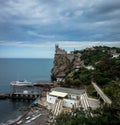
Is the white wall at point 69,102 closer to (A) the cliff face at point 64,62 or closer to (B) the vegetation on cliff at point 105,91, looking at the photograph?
(B) the vegetation on cliff at point 105,91

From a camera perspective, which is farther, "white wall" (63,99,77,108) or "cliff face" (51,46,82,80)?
"cliff face" (51,46,82,80)

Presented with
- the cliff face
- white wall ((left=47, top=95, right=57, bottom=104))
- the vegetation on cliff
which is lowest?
white wall ((left=47, top=95, right=57, bottom=104))

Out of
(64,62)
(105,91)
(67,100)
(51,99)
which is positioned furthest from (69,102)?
(64,62)

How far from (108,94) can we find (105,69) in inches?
738

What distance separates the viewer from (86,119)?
20.3 meters

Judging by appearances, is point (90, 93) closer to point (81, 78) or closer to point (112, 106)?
point (81, 78)

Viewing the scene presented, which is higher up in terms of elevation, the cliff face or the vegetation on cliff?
the cliff face

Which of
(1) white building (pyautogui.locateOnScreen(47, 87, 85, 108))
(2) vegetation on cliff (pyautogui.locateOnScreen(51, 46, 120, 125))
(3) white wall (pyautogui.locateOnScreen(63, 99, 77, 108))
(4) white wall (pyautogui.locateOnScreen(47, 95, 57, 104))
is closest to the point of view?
(2) vegetation on cliff (pyautogui.locateOnScreen(51, 46, 120, 125))

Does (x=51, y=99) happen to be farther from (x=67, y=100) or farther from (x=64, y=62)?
(x=64, y=62)

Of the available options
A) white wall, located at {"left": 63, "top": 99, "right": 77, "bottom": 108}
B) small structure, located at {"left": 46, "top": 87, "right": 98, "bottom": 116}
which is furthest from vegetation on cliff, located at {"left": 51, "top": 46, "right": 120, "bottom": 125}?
white wall, located at {"left": 63, "top": 99, "right": 77, "bottom": 108}

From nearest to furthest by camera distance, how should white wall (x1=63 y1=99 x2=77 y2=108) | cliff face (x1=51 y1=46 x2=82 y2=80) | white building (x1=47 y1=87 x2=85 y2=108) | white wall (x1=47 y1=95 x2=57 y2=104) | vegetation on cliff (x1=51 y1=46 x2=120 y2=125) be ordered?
vegetation on cliff (x1=51 y1=46 x2=120 y2=125) → white wall (x1=63 y1=99 x2=77 y2=108) → white building (x1=47 y1=87 x2=85 y2=108) → white wall (x1=47 y1=95 x2=57 y2=104) → cliff face (x1=51 y1=46 x2=82 y2=80)

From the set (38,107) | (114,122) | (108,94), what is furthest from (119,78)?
(114,122)

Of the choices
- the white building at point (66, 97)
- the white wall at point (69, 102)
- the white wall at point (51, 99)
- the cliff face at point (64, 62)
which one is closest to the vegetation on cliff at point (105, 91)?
the white building at point (66, 97)

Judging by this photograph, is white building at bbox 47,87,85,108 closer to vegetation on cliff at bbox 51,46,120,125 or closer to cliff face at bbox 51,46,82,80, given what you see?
vegetation on cliff at bbox 51,46,120,125
